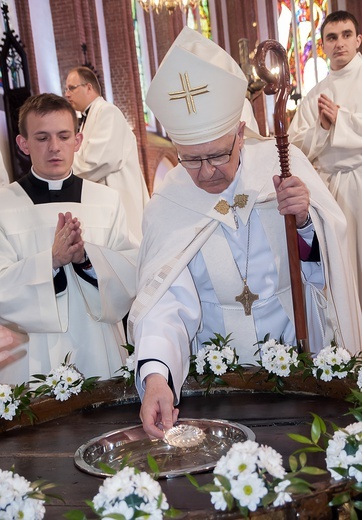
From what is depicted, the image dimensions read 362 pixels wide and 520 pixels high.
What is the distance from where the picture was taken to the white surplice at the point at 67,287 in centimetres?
389

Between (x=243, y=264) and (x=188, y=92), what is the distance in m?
0.79

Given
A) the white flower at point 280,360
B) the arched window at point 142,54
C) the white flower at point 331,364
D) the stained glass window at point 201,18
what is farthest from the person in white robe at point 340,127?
the stained glass window at point 201,18

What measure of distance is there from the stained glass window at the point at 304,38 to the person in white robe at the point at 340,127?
1350 cm

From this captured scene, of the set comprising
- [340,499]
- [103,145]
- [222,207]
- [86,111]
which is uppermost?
[86,111]

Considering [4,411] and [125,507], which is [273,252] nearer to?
[4,411]

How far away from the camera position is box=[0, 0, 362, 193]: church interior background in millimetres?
12172

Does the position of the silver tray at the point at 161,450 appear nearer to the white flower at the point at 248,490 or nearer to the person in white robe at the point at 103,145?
the white flower at the point at 248,490

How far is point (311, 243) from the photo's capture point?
3182 mm

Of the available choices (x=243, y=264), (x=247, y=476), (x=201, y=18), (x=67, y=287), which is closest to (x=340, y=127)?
(x=67, y=287)

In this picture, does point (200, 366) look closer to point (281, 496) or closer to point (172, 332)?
point (172, 332)

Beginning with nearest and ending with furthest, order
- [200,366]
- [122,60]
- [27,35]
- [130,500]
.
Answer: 1. [130,500]
2. [200,366]
3. [27,35]
4. [122,60]

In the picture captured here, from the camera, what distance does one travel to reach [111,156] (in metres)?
7.63

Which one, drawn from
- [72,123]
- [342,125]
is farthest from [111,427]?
[342,125]

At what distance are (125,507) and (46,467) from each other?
0.67 m
